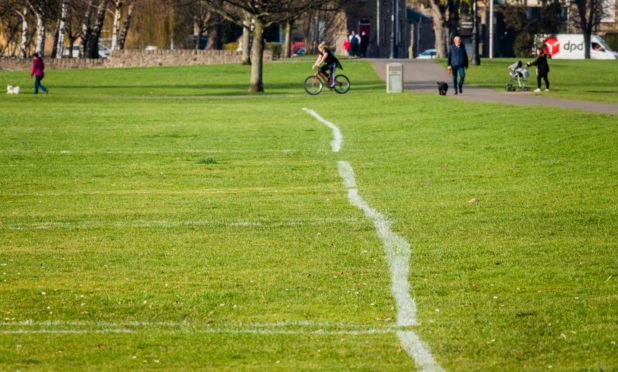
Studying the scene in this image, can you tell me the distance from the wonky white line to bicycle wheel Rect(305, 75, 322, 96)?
24.9 metres

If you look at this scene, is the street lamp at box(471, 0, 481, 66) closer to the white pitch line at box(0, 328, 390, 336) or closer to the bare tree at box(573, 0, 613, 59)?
the bare tree at box(573, 0, 613, 59)

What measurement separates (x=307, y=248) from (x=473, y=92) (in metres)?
26.8

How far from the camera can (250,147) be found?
18859 millimetres

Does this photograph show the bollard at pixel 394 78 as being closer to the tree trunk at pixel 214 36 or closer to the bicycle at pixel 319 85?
the bicycle at pixel 319 85

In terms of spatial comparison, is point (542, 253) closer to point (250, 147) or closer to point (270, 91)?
point (250, 147)

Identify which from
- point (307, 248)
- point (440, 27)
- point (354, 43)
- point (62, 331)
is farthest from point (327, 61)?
point (354, 43)

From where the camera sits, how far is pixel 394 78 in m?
36.3

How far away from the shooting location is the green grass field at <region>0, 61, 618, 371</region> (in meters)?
5.58

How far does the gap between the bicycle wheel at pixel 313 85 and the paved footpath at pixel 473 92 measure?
387 centimetres

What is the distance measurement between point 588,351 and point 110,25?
341ft

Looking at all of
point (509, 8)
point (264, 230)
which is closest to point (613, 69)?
point (509, 8)

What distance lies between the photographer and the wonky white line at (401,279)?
17.6 ft

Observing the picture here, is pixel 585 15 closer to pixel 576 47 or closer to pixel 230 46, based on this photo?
pixel 576 47

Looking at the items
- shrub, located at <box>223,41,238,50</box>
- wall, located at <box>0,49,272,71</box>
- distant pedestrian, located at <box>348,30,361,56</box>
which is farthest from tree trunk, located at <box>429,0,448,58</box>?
shrub, located at <box>223,41,238,50</box>
